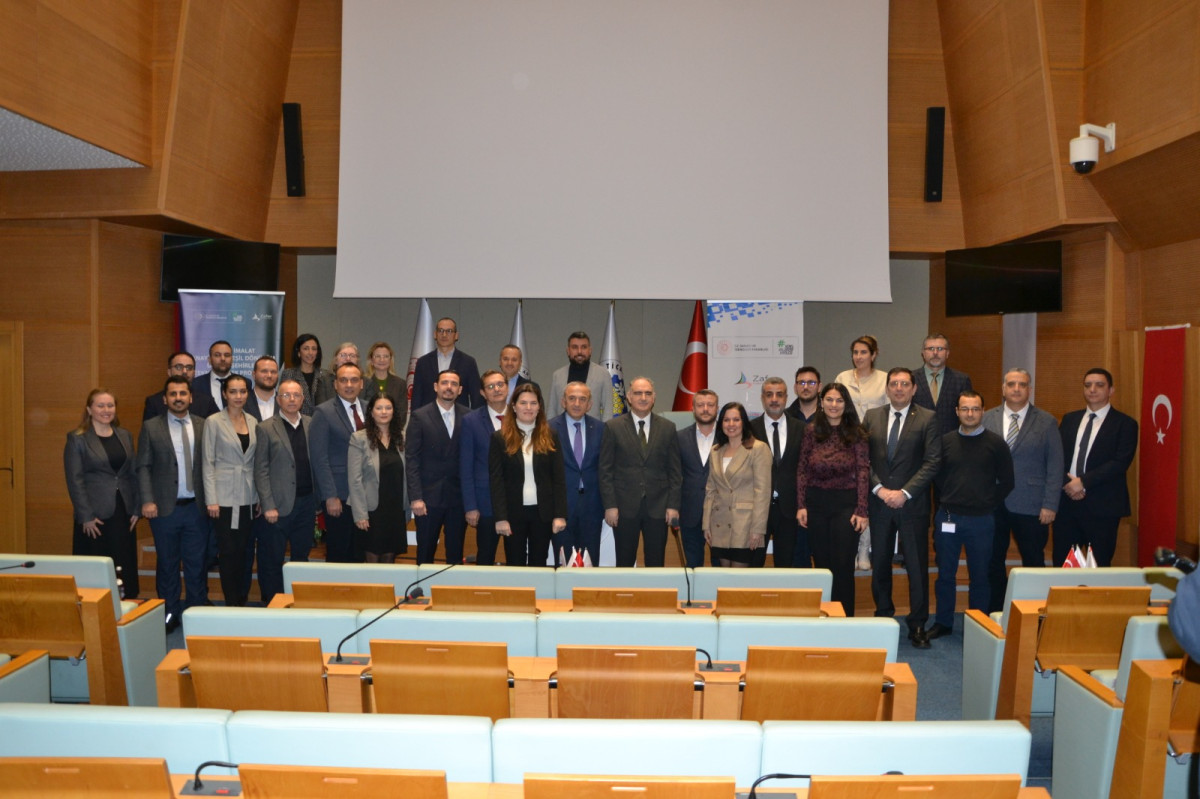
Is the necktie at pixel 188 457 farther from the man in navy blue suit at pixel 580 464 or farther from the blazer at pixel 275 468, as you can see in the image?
the man in navy blue suit at pixel 580 464

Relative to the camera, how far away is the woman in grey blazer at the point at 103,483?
5496 mm

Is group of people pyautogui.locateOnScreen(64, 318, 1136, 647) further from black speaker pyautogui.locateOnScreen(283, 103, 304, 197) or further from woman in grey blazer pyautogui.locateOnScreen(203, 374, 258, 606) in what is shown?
black speaker pyautogui.locateOnScreen(283, 103, 304, 197)

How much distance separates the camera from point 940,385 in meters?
6.64

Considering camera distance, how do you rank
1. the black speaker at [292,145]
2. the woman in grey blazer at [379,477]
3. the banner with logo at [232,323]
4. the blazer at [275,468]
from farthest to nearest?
the black speaker at [292,145] < the banner with logo at [232,323] < the woman in grey blazer at [379,477] < the blazer at [275,468]

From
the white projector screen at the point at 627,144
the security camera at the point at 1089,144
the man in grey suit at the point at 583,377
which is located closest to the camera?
the security camera at the point at 1089,144

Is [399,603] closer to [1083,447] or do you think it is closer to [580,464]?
[580,464]

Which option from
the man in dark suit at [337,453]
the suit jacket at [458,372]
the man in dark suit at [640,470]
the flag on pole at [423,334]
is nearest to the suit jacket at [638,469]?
the man in dark suit at [640,470]

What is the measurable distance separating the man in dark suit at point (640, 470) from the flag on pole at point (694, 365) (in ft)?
9.68

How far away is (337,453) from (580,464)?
1.49 metres

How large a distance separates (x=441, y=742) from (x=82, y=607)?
7.60ft

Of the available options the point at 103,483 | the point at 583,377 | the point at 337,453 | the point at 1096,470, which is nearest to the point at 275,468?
the point at 337,453

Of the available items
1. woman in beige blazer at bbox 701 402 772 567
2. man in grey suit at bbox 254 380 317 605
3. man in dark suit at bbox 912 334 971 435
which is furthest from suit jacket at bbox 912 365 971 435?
man in grey suit at bbox 254 380 317 605

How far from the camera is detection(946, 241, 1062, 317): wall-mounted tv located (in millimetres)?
7160

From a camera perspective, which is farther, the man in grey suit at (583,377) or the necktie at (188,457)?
the man in grey suit at (583,377)
